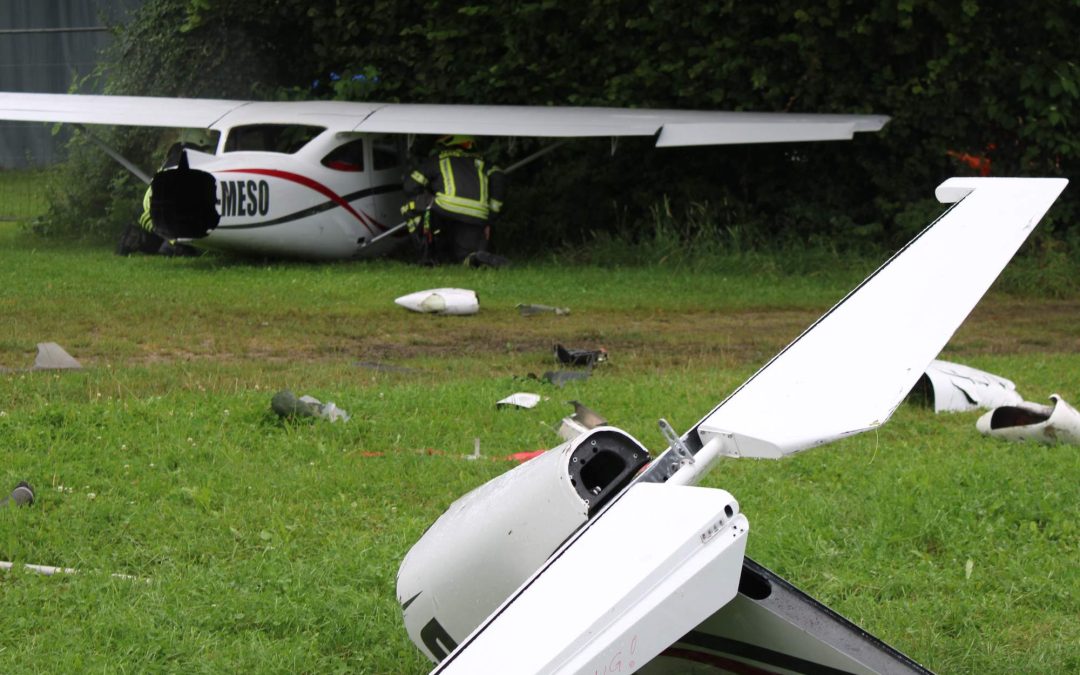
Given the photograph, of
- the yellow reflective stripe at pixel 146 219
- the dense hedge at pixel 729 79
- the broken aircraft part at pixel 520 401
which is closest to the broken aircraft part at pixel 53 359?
the broken aircraft part at pixel 520 401

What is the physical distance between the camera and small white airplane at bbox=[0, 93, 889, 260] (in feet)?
45.7

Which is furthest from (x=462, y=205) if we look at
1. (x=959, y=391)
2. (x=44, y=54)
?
(x=44, y=54)

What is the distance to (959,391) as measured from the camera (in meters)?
7.58

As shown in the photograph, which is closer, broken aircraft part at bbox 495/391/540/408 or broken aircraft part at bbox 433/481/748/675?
broken aircraft part at bbox 433/481/748/675

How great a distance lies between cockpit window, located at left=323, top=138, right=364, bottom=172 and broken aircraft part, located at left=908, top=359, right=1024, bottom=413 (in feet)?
28.6

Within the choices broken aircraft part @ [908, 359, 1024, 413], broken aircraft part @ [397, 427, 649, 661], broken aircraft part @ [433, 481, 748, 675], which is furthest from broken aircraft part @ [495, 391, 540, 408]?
broken aircraft part @ [433, 481, 748, 675]

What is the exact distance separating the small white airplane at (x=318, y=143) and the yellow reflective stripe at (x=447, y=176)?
0.54 metres

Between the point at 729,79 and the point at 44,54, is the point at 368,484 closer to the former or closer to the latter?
the point at 729,79

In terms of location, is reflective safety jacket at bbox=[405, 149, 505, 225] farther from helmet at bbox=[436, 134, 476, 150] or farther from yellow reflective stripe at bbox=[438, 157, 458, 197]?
helmet at bbox=[436, 134, 476, 150]

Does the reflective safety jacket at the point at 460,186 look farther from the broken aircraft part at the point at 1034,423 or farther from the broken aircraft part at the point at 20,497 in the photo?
the broken aircraft part at the point at 20,497

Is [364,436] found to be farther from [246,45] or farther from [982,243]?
[246,45]

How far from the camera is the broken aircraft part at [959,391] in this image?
7527 mm

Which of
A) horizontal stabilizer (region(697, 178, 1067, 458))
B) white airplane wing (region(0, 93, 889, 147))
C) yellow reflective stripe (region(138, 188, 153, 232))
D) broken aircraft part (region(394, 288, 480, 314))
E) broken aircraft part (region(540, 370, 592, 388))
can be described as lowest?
yellow reflective stripe (region(138, 188, 153, 232))

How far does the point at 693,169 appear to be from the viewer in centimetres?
1625
